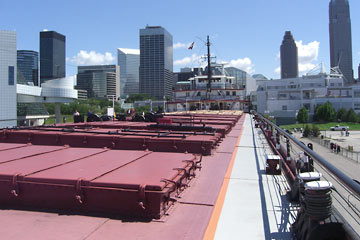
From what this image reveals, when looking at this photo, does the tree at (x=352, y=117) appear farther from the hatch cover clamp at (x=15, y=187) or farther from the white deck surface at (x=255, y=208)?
the hatch cover clamp at (x=15, y=187)

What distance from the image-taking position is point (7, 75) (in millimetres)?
45594

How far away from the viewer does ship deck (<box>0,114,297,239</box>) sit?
317 centimetres

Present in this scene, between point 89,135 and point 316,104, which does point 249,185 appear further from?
point 316,104

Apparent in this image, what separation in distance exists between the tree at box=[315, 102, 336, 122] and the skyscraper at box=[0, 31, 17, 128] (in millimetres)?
69727

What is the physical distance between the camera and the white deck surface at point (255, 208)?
3441 millimetres

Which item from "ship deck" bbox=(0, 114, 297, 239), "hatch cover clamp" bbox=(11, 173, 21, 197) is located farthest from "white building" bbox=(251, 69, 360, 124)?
"hatch cover clamp" bbox=(11, 173, 21, 197)

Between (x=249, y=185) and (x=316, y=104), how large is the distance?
89317mm

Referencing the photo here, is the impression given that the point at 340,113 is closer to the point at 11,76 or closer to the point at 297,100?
the point at 297,100

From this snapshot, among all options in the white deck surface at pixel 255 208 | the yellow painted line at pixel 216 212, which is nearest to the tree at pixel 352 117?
the white deck surface at pixel 255 208

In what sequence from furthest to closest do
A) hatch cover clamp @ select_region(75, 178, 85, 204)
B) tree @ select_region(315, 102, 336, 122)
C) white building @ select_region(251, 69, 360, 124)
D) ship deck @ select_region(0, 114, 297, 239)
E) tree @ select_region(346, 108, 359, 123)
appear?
white building @ select_region(251, 69, 360, 124) < tree @ select_region(315, 102, 336, 122) < tree @ select_region(346, 108, 359, 123) < hatch cover clamp @ select_region(75, 178, 85, 204) < ship deck @ select_region(0, 114, 297, 239)

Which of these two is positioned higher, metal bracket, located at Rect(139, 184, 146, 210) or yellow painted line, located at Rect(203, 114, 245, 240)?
metal bracket, located at Rect(139, 184, 146, 210)

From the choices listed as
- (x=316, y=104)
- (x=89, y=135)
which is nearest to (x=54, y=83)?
(x=89, y=135)

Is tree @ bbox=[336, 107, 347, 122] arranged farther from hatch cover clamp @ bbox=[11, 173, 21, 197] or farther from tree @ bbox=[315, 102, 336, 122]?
hatch cover clamp @ bbox=[11, 173, 21, 197]

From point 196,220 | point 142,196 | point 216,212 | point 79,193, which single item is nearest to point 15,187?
point 79,193
